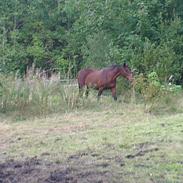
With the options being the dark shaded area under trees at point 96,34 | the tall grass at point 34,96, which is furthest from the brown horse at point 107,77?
the dark shaded area under trees at point 96,34

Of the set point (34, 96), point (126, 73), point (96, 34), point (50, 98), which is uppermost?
point (96, 34)

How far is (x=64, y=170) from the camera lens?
656 cm

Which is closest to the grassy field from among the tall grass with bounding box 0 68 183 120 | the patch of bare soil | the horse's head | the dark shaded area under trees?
the patch of bare soil

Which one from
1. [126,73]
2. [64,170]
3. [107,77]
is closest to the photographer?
[64,170]

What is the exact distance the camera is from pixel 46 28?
32031mm

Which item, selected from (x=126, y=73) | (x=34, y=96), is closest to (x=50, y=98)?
(x=34, y=96)

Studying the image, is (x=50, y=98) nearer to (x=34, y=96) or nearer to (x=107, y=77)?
(x=34, y=96)

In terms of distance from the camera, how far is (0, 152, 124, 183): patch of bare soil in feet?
20.0

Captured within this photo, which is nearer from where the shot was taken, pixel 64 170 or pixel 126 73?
pixel 64 170

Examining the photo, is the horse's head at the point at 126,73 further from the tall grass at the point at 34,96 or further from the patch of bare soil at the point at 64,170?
the patch of bare soil at the point at 64,170

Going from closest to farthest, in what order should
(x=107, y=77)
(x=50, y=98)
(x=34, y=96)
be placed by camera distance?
(x=34, y=96) < (x=50, y=98) < (x=107, y=77)

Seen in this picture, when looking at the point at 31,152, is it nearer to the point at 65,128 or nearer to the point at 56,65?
the point at 65,128

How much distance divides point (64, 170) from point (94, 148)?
152 cm

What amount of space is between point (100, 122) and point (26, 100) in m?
2.33
